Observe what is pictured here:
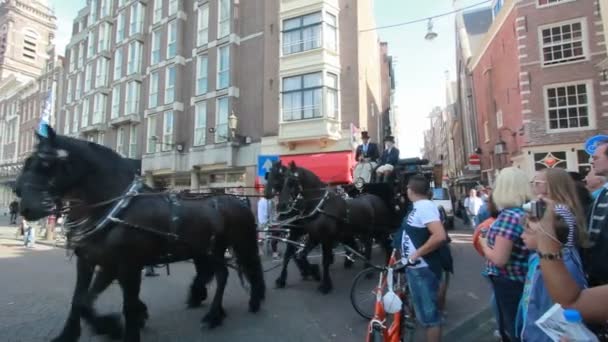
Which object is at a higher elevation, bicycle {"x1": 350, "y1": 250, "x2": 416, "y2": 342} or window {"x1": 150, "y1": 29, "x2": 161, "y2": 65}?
window {"x1": 150, "y1": 29, "x2": 161, "y2": 65}

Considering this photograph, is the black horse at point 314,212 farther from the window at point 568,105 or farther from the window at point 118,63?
the window at point 118,63

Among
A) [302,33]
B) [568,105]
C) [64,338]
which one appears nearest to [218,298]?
[64,338]

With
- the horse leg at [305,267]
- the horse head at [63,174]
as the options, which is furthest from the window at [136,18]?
the horse head at [63,174]

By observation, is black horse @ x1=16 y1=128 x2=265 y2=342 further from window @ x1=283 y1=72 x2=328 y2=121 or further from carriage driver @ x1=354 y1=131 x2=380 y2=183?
window @ x1=283 y1=72 x2=328 y2=121

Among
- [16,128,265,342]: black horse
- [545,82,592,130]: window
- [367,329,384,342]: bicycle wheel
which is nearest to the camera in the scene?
[367,329,384,342]: bicycle wheel

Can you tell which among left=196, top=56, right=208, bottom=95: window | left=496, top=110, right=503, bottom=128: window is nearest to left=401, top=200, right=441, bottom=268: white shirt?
left=196, top=56, right=208, bottom=95: window

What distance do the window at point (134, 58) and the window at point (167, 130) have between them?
5519 millimetres

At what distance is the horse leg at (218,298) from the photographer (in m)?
4.59

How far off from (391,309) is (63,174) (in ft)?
12.3

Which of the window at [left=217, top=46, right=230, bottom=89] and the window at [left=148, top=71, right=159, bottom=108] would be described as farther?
the window at [left=148, top=71, right=159, bottom=108]

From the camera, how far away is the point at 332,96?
17.3 metres

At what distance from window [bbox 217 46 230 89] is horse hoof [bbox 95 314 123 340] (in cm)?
1794

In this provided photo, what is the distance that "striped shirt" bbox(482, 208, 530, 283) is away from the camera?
2.80 m

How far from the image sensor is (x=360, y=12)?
750 inches
